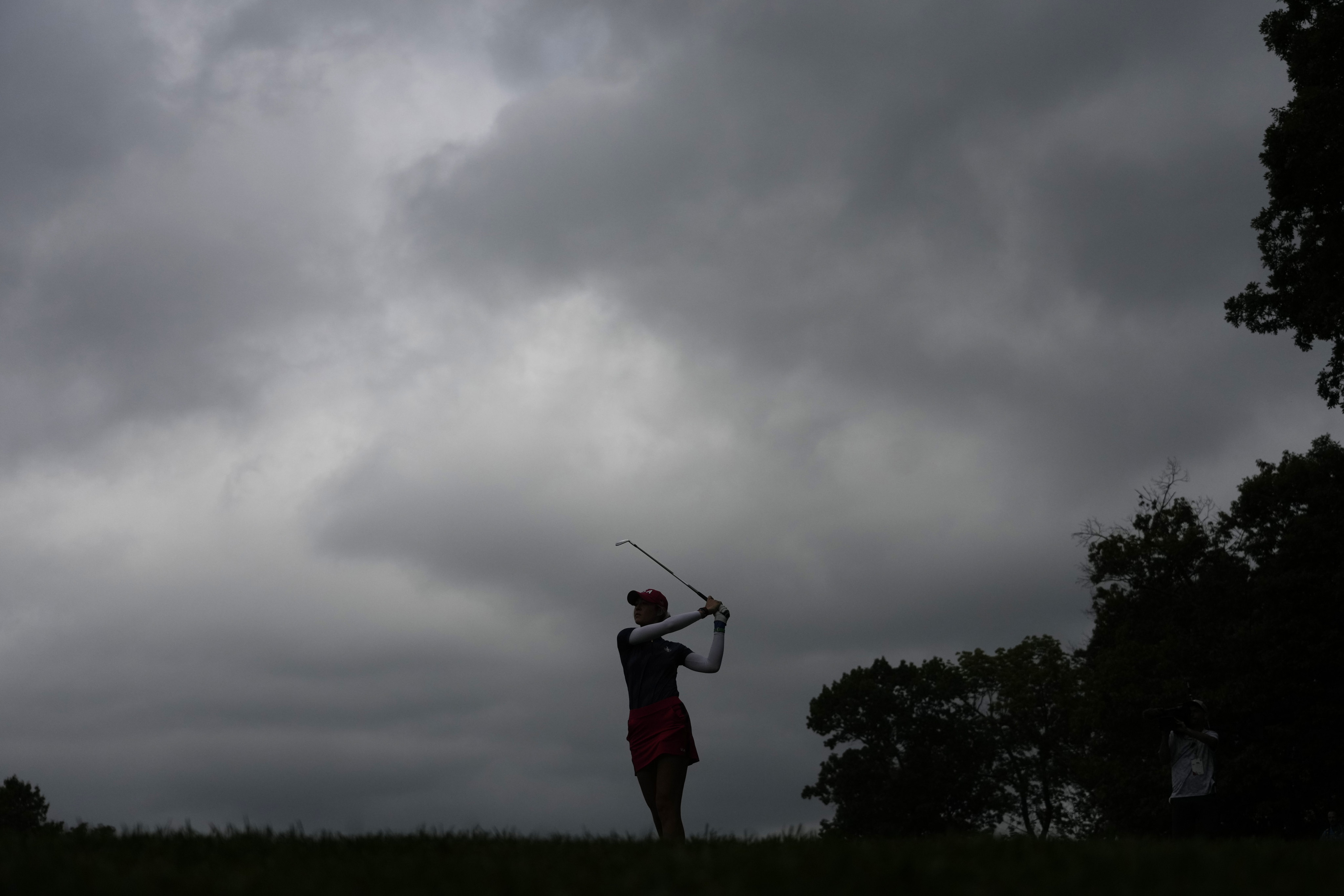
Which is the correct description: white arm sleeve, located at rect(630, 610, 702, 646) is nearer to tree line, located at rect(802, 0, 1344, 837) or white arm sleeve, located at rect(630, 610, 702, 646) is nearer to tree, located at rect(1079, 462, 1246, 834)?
tree line, located at rect(802, 0, 1344, 837)

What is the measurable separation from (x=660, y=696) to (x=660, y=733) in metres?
0.40

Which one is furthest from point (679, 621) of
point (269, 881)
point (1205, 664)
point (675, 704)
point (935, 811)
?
point (935, 811)

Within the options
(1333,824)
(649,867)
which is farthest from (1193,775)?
(1333,824)

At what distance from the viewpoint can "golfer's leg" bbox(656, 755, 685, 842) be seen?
9.78 meters

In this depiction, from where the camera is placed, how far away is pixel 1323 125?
19391mm

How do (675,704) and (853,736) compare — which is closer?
(675,704)

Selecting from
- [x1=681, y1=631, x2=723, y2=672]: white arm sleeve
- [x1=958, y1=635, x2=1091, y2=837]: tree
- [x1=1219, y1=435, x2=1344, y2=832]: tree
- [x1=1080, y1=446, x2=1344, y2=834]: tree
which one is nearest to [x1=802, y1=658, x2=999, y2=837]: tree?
[x1=958, y1=635, x2=1091, y2=837]: tree

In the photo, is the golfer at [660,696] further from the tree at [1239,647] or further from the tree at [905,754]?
the tree at [905,754]

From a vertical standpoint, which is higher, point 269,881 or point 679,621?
point 679,621

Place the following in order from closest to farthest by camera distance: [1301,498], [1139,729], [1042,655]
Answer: [1301,498]
[1139,729]
[1042,655]

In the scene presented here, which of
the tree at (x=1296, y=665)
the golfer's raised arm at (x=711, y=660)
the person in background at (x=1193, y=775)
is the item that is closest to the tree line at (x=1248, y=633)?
the tree at (x=1296, y=665)

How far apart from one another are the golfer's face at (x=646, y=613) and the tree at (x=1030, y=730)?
49.8 meters

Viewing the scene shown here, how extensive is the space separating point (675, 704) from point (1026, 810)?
58544mm

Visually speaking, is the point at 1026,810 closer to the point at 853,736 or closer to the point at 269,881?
the point at 853,736
